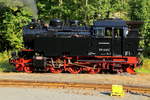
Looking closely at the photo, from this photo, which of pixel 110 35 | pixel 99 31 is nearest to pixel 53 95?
pixel 99 31

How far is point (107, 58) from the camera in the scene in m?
18.9

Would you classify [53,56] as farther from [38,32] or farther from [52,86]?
[52,86]

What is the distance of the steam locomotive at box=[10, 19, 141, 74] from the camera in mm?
18609

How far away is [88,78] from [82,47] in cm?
228

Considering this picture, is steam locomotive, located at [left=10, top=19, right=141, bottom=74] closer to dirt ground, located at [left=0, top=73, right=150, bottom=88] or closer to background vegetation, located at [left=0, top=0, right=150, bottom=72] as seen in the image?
dirt ground, located at [left=0, top=73, right=150, bottom=88]

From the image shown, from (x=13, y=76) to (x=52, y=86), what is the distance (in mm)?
4077

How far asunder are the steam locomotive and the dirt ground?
0.73 meters

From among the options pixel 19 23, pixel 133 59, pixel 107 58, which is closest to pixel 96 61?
pixel 107 58

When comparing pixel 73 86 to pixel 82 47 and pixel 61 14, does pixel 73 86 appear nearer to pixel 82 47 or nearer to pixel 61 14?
pixel 82 47

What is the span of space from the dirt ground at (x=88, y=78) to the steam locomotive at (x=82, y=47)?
73 centimetres

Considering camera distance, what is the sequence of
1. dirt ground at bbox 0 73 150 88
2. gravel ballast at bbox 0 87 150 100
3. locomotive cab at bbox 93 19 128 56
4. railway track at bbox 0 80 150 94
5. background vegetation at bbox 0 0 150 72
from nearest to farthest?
gravel ballast at bbox 0 87 150 100 → railway track at bbox 0 80 150 94 → dirt ground at bbox 0 73 150 88 → locomotive cab at bbox 93 19 128 56 → background vegetation at bbox 0 0 150 72

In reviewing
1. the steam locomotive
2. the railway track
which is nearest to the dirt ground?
the steam locomotive

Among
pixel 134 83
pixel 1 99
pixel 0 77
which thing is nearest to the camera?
pixel 1 99

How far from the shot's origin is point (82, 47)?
18875 mm
